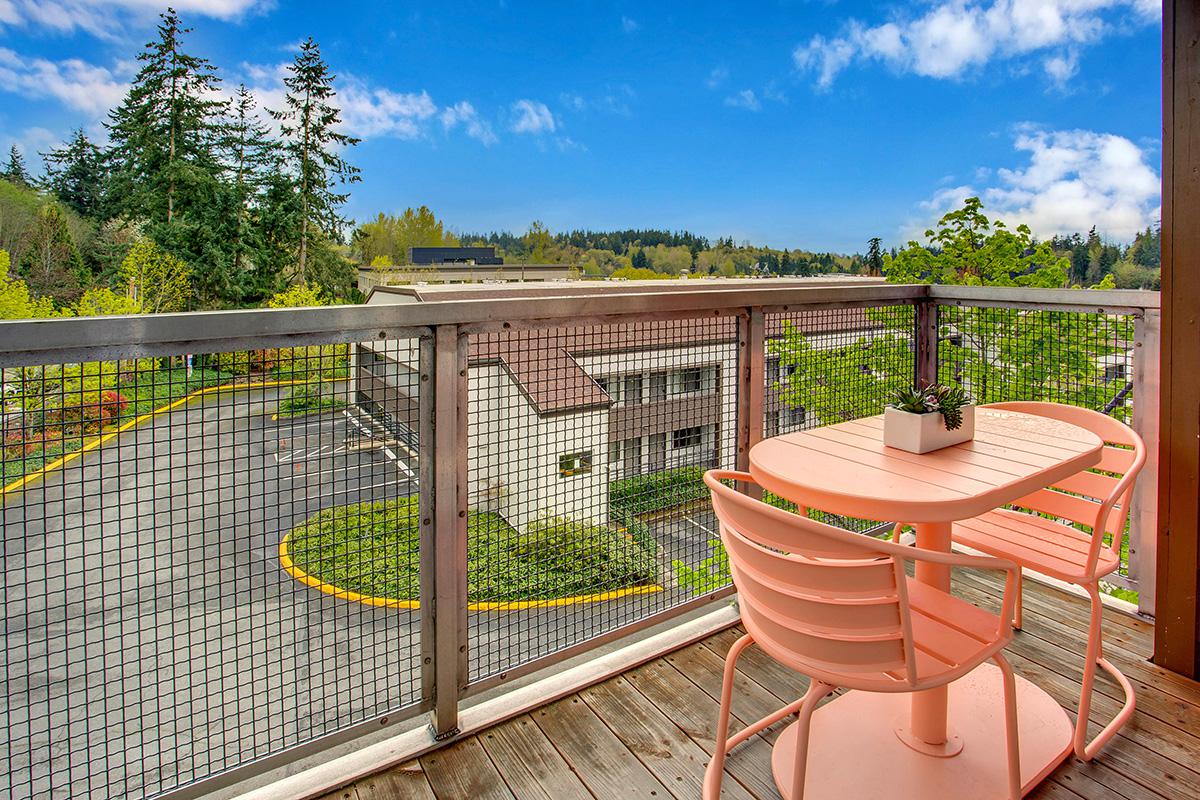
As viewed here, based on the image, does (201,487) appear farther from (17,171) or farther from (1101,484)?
(17,171)

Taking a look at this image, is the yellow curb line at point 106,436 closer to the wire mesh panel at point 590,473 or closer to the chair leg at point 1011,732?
the wire mesh panel at point 590,473

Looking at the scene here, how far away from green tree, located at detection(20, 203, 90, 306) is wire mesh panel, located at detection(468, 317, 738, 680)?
34.2m

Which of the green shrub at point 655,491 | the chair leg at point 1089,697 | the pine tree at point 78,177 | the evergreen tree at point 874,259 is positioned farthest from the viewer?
the pine tree at point 78,177

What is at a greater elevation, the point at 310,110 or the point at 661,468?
the point at 310,110

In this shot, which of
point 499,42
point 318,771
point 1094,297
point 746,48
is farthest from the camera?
point 499,42

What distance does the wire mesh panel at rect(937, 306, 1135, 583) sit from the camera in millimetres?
2324

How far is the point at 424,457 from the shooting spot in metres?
1.57

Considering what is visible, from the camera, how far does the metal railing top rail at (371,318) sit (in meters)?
1.12

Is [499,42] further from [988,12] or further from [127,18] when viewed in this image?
[988,12]

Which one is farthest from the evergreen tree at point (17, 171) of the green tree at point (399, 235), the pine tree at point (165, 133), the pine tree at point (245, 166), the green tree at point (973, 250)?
the green tree at point (973, 250)

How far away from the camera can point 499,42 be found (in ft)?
216

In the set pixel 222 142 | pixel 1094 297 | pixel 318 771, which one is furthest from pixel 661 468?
pixel 222 142

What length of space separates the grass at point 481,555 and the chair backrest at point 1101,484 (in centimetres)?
105

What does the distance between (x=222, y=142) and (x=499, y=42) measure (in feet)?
131
